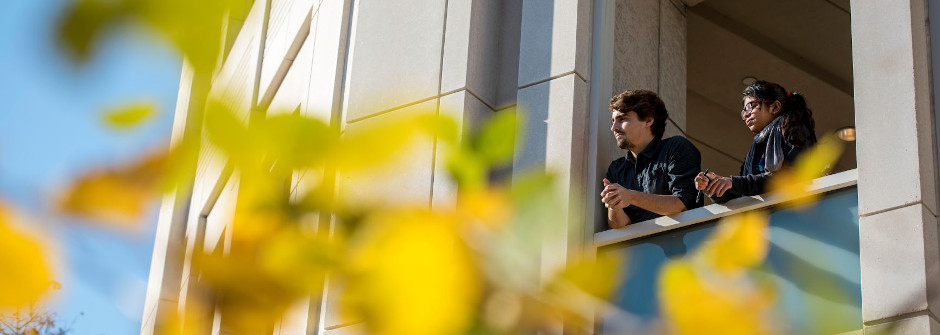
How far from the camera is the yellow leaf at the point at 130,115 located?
0.89m

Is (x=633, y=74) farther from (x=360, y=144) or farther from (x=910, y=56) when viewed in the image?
(x=360, y=144)

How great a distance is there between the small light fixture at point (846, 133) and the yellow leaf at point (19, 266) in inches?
477

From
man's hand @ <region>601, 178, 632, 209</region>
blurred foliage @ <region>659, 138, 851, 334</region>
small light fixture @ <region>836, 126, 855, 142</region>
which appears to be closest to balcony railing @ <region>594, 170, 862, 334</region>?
man's hand @ <region>601, 178, 632, 209</region>

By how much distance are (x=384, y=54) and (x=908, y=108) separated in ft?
12.1

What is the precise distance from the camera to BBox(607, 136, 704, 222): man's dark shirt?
6676 millimetres

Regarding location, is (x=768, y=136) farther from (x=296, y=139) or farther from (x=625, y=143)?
(x=296, y=139)

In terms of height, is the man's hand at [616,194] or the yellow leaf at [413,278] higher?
the man's hand at [616,194]

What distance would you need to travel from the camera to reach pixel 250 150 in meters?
0.91

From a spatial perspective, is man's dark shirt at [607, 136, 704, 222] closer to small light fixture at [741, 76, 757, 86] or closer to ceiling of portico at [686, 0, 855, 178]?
ceiling of portico at [686, 0, 855, 178]

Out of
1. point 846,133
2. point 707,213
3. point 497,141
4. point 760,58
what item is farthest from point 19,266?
point 846,133

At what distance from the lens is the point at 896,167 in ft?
19.0

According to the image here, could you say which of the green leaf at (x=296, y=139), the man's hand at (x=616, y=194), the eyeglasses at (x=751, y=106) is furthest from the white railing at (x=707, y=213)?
the green leaf at (x=296, y=139)

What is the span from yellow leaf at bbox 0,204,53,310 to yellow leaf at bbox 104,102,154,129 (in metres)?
0.10

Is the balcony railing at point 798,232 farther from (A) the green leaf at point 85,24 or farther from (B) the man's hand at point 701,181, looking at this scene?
(A) the green leaf at point 85,24
